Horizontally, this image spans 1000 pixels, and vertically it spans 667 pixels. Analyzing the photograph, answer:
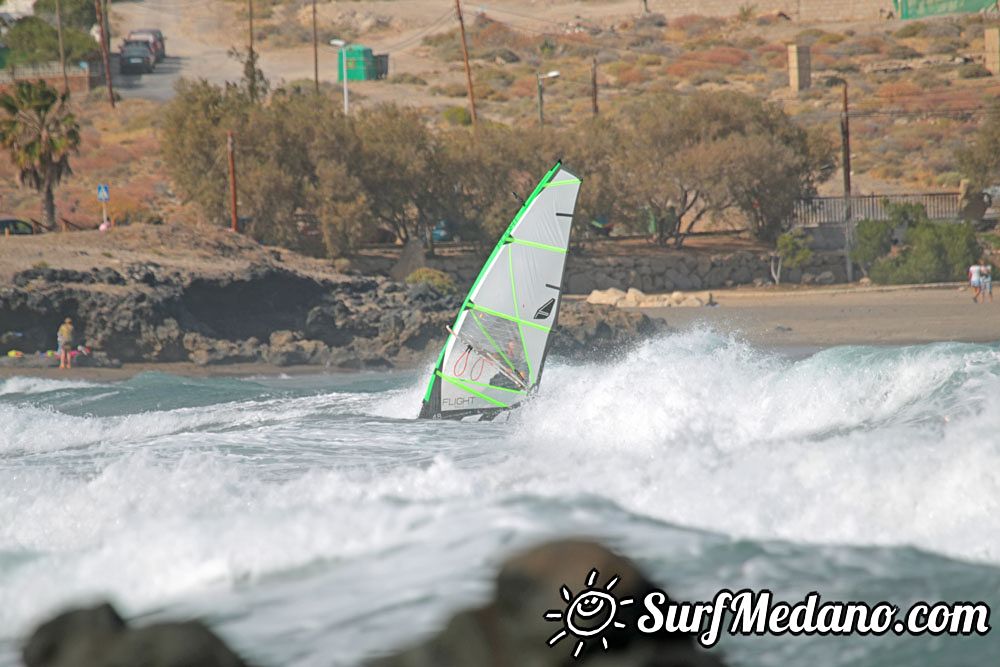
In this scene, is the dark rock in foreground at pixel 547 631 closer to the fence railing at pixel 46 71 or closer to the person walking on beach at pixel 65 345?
the person walking on beach at pixel 65 345

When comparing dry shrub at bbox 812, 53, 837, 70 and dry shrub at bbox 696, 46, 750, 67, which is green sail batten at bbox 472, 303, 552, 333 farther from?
dry shrub at bbox 696, 46, 750, 67

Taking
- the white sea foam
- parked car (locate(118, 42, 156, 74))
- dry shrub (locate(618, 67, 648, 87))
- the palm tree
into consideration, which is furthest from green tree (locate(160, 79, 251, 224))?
dry shrub (locate(618, 67, 648, 87))

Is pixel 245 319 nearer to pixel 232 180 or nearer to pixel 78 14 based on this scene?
pixel 232 180

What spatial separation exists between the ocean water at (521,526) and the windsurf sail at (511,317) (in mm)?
2294

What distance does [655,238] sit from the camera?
34875 mm

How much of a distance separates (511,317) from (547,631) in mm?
8591

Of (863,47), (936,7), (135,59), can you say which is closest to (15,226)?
(135,59)

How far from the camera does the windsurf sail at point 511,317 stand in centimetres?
1316

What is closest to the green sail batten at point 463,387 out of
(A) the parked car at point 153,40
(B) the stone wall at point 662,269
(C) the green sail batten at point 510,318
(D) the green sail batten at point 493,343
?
(D) the green sail batten at point 493,343

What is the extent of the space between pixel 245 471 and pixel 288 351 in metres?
14.6

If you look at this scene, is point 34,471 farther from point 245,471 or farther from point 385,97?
point 385,97

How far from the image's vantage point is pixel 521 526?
6574 mm

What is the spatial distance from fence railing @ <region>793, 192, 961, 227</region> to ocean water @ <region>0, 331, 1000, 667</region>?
25130mm

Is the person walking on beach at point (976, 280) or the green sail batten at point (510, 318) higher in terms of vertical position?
the green sail batten at point (510, 318)
